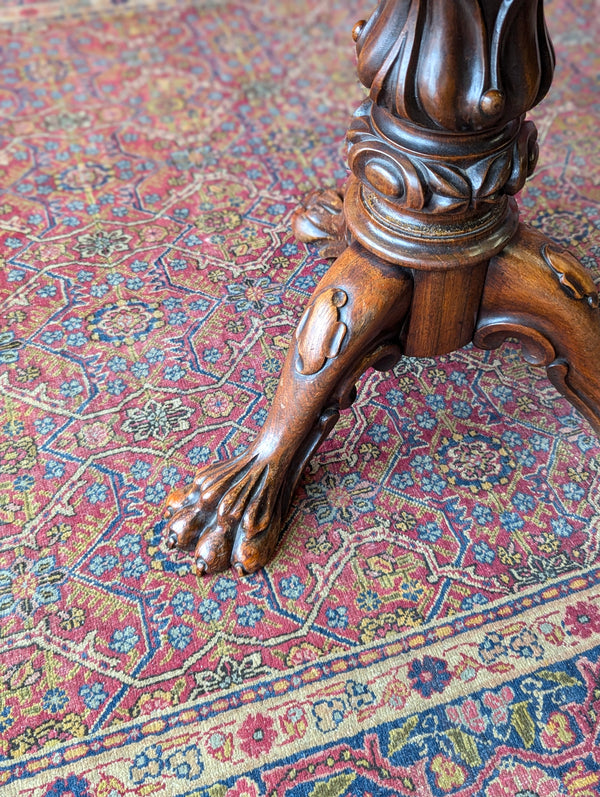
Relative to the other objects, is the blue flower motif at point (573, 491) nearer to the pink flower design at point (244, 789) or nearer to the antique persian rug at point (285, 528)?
the antique persian rug at point (285, 528)

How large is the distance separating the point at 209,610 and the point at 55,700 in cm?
21

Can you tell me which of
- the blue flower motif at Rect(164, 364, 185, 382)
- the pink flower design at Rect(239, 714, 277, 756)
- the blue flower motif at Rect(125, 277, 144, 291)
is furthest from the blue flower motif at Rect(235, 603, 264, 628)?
the blue flower motif at Rect(125, 277, 144, 291)

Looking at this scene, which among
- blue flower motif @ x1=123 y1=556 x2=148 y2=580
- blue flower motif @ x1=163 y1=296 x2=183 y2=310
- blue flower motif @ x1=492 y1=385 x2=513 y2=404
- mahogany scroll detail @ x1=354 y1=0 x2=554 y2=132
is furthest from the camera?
blue flower motif @ x1=163 y1=296 x2=183 y2=310

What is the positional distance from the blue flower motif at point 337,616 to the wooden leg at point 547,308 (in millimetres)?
420

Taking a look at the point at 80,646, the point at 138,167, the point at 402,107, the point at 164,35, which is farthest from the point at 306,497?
the point at 164,35

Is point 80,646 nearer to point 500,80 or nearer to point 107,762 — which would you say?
point 107,762

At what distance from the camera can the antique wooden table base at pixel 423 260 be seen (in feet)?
2.61

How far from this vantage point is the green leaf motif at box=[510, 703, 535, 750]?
0.84 metres

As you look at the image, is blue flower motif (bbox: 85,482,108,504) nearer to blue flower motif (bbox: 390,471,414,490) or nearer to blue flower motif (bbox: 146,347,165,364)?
blue flower motif (bbox: 146,347,165,364)

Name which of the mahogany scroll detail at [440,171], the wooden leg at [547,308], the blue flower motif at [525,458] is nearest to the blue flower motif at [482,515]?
the blue flower motif at [525,458]

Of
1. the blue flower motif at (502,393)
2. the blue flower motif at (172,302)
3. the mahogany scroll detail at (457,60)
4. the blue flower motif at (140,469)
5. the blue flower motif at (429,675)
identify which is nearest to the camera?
the mahogany scroll detail at (457,60)

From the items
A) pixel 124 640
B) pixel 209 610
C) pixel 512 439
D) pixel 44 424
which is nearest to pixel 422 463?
pixel 512 439

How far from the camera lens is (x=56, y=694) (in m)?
0.87

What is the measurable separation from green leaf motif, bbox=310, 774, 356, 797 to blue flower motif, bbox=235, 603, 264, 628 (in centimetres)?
20
